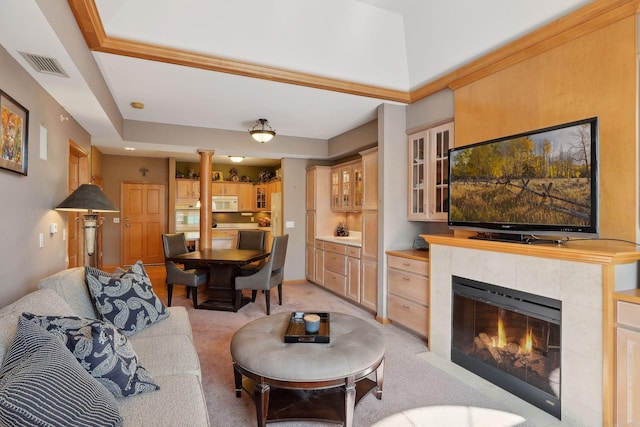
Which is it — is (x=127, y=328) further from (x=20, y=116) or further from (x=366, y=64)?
(x=366, y=64)

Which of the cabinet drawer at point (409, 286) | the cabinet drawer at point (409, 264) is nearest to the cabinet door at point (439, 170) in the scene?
the cabinet drawer at point (409, 264)

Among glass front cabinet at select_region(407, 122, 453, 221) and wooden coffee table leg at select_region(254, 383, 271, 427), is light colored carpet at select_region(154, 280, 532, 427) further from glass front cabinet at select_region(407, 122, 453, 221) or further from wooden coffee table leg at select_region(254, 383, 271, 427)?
glass front cabinet at select_region(407, 122, 453, 221)

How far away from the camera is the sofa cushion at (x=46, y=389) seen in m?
0.93

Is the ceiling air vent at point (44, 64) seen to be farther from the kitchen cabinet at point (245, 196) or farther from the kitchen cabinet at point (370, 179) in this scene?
the kitchen cabinet at point (245, 196)

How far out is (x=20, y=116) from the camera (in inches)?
91.6

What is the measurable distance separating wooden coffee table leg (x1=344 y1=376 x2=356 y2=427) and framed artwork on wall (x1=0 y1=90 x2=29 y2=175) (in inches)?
95.5

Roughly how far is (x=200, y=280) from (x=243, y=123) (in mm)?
2295

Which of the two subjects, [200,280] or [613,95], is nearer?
[613,95]

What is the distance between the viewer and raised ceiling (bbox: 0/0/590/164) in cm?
239

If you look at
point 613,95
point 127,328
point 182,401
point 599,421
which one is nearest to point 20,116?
point 127,328

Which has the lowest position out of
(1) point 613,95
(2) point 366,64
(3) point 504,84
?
(1) point 613,95

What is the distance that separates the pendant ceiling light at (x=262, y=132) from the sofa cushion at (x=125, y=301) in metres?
2.37

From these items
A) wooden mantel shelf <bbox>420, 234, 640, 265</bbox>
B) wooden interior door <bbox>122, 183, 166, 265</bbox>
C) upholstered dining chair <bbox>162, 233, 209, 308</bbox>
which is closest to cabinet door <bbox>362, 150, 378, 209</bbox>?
wooden mantel shelf <bbox>420, 234, 640, 265</bbox>

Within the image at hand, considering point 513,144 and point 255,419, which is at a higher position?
point 513,144
